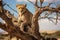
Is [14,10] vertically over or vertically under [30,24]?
over

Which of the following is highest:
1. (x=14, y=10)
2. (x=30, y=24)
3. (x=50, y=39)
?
(x=14, y=10)

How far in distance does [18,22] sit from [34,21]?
1.02 m

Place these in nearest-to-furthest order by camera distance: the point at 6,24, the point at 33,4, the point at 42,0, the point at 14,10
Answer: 1. the point at 6,24
2. the point at 42,0
3. the point at 33,4
4. the point at 14,10

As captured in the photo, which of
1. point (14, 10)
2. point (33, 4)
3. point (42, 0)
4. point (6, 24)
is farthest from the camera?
Answer: point (14, 10)

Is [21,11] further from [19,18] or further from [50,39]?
[50,39]

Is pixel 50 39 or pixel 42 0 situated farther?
pixel 50 39

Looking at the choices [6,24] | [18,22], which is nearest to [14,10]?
[18,22]

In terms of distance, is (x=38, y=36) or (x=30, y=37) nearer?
(x=30, y=37)

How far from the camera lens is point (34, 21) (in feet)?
33.7

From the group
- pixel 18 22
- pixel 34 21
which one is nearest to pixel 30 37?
pixel 34 21

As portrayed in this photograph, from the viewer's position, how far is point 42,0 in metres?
9.59

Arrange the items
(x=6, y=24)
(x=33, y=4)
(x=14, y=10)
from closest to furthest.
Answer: (x=6, y=24) → (x=33, y=4) → (x=14, y=10)

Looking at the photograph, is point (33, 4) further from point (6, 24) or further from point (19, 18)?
point (6, 24)

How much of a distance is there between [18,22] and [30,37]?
5.29 ft
